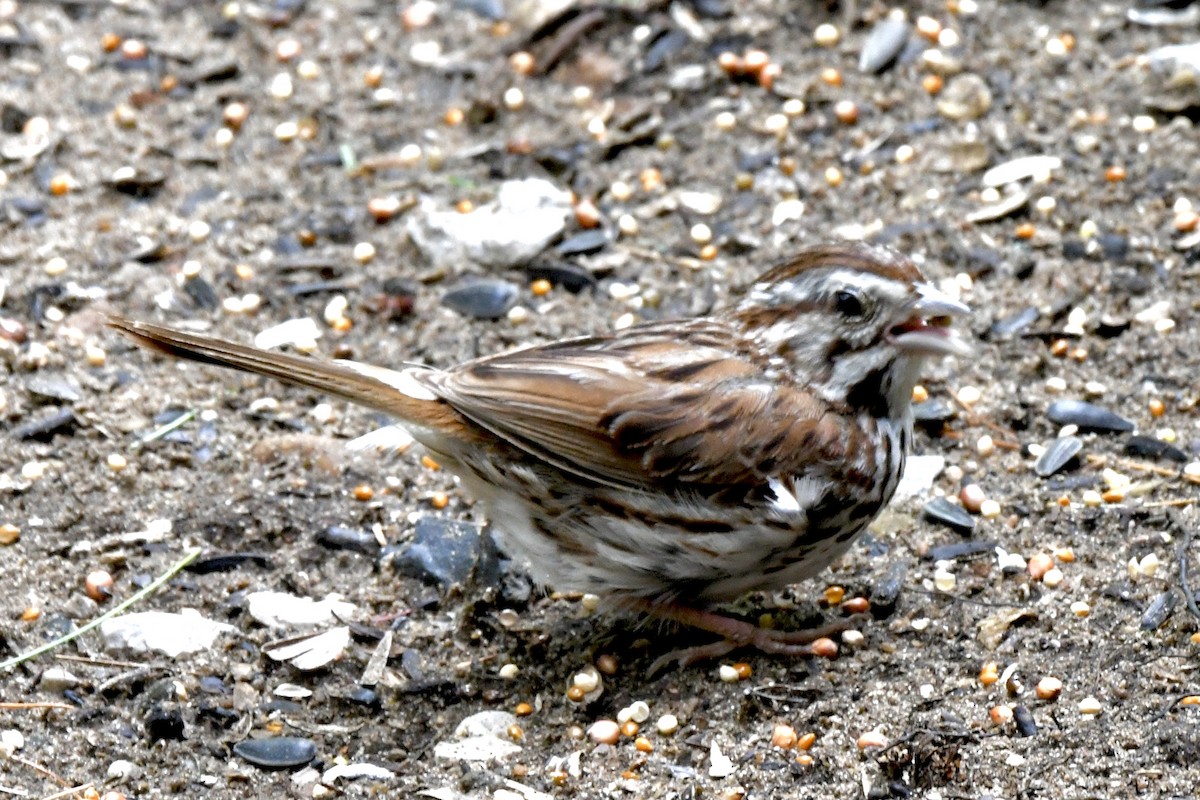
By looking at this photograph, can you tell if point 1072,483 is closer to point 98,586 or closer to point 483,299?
point 483,299

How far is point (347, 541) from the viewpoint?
16.4 feet

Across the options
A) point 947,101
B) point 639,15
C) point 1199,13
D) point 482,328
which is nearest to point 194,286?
point 482,328

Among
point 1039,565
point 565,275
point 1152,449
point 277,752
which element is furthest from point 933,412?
point 277,752

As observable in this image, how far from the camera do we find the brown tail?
14.9ft

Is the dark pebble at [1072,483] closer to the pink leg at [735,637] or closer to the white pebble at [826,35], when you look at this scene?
the pink leg at [735,637]

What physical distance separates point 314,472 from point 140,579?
2.16ft

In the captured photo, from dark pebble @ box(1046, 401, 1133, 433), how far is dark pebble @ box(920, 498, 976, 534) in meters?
0.51

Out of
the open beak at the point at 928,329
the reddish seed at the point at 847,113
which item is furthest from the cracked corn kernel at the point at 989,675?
the reddish seed at the point at 847,113

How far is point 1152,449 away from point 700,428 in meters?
1.50

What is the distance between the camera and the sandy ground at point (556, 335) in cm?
425

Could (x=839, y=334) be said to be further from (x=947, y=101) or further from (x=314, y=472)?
(x=947, y=101)

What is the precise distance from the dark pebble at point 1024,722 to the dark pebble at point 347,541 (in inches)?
73.5

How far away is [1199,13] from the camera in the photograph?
22.4 feet

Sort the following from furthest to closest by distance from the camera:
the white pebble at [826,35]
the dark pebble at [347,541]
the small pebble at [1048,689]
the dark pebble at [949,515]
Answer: the white pebble at [826,35]
the dark pebble at [347,541]
the dark pebble at [949,515]
the small pebble at [1048,689]
